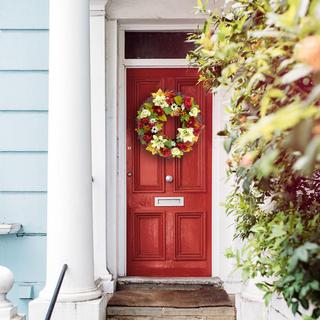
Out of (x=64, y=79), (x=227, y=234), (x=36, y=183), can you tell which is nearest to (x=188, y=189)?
(x=227, y=234)

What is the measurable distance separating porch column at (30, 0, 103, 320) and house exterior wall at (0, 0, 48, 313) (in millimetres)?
967

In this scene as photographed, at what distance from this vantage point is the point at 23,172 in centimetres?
608

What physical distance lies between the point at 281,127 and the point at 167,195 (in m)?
5.20

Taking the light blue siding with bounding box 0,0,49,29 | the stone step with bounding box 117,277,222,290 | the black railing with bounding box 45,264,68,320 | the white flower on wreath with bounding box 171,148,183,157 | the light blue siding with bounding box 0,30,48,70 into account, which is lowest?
the stone step with bounding box 117,277,222,290

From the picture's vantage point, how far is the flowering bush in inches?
53.8

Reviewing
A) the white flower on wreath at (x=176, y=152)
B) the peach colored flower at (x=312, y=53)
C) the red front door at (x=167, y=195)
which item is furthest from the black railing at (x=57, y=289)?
the peach colored flower at (x=312, y=53)

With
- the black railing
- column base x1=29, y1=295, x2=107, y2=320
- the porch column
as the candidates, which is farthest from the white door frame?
the black railing

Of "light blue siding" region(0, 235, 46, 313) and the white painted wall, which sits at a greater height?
the white painted wall

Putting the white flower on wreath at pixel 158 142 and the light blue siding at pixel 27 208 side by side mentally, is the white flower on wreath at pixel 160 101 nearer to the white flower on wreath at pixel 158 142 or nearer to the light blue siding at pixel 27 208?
the white flower on wreath at pixel 158 142

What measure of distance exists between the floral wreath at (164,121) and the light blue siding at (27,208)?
1.16 metres

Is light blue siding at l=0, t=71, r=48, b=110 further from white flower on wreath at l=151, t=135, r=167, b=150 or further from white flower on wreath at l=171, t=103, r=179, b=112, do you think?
white flower on wreath at l=171, t=103, r=179, b=112

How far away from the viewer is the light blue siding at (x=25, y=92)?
6.09 meters

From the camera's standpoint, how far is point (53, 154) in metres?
5.12

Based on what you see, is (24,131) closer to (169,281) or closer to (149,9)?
(149,9)
